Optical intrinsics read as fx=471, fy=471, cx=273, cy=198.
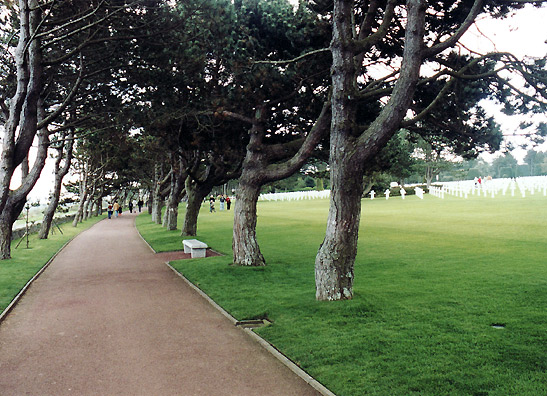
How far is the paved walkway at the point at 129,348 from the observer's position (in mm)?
5238

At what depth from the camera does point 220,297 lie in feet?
31.9

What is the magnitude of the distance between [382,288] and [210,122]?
8.05 metres

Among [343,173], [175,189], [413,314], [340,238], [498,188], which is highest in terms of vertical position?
[175,189]

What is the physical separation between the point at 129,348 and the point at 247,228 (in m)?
7.29

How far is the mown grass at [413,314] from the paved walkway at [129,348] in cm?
58

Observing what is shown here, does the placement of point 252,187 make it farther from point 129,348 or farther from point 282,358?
point 282,358

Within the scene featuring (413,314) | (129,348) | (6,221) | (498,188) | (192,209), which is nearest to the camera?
(129,348)

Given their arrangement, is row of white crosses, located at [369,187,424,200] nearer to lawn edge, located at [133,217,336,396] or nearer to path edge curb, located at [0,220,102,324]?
path edge curb, located at [0,220,102,324]

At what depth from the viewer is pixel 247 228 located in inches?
539

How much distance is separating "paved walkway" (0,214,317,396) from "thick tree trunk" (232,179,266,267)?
251cm

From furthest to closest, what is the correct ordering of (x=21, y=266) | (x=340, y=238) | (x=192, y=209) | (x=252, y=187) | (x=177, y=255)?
(x=192, y=209), (x=177, y=255), (x=21, y=266), (x=252, y=187), (x=340, y=238)

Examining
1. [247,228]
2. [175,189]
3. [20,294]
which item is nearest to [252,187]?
[247,228]

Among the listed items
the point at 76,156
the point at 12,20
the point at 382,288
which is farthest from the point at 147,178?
the point at 382,288

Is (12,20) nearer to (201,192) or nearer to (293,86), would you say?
(293,86)
